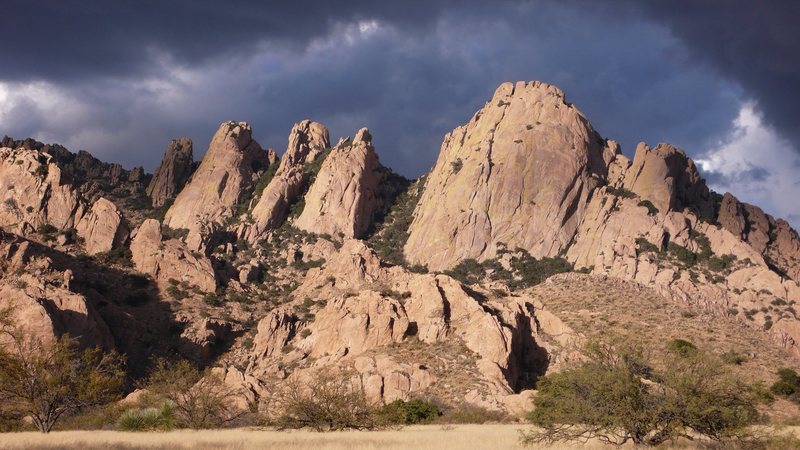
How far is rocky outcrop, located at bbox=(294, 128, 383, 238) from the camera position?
490ft

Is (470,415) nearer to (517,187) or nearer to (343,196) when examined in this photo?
(517,187)

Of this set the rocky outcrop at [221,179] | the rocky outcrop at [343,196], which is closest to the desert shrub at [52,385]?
the rocky outcrop at [343,196]

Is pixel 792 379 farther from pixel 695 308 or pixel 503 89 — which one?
pixel 503 89

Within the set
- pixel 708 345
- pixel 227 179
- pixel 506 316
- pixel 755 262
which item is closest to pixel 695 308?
pixel 708 345

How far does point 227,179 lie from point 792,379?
121698mm

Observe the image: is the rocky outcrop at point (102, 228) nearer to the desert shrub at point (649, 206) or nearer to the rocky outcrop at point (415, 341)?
the rocky outcrop at point (415, 341)

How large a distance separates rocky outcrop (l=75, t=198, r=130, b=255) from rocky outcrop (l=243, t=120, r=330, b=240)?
111 feet

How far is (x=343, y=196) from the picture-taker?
153 m

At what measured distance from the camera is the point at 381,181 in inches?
6845

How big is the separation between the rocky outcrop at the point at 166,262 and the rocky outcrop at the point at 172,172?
58635 millimetres

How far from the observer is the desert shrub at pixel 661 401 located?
28.9m

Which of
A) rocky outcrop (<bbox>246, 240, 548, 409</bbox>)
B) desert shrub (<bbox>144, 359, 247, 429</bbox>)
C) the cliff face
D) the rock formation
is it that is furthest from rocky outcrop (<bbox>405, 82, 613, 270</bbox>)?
desert shrub (<bbox>144, 359, 247, 429</bbox>)

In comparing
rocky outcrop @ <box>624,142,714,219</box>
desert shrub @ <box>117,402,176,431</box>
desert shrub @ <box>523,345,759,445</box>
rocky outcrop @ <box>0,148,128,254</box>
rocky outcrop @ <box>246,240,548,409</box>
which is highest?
rocky outcrop @ <box>624,142,714,219</box>

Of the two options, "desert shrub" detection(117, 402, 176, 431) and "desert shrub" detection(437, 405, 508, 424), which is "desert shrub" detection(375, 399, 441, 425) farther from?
"desert shrub" detection(117, 402, 176, 431)
